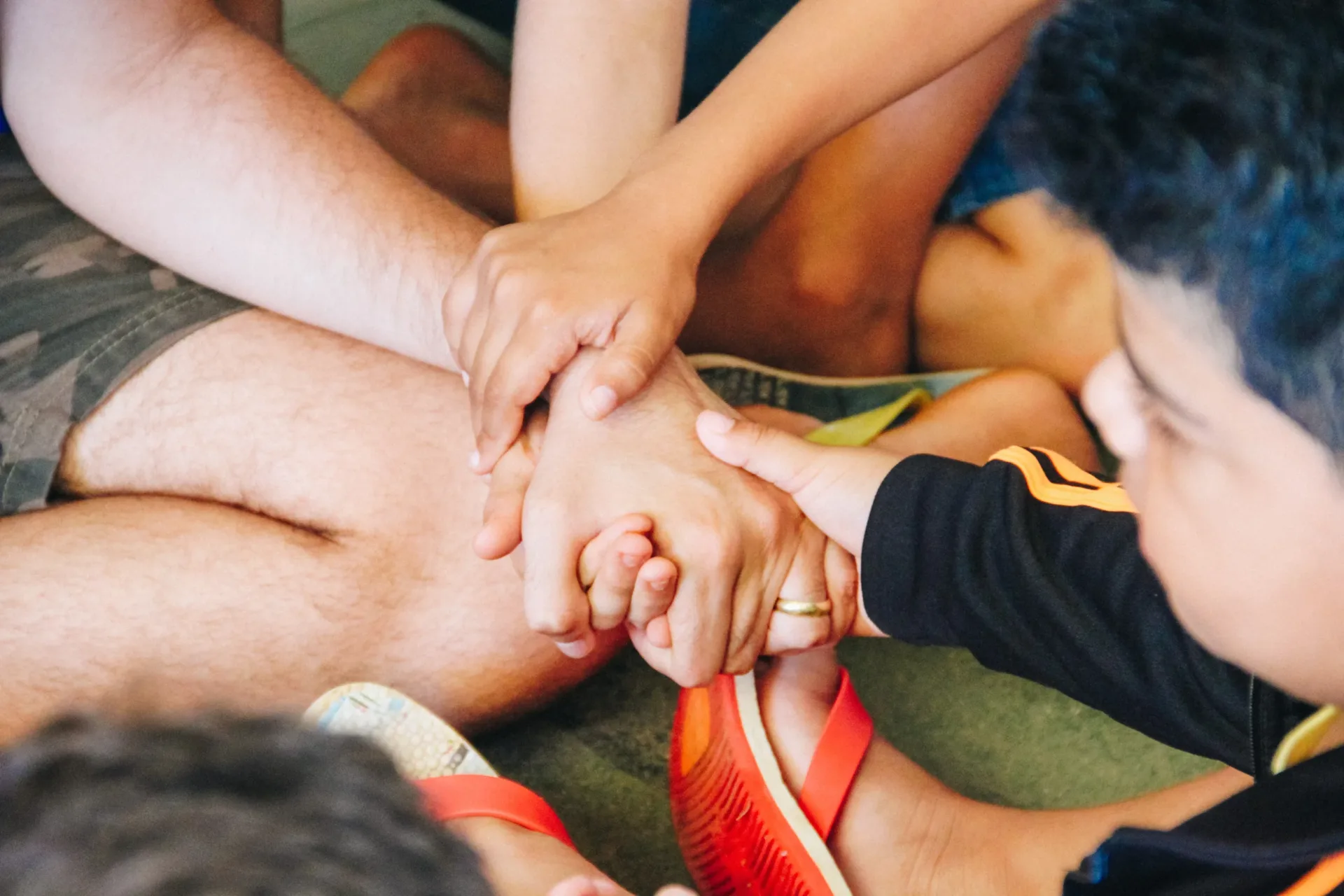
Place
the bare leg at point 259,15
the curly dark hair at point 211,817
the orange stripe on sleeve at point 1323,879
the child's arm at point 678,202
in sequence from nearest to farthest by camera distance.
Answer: the curly dark hair at point 211,817 < the orange stripe on sleeve at point 1323,879 < the child's arm at point 678,202 < the bare leg at point 259,15

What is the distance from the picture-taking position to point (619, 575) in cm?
69

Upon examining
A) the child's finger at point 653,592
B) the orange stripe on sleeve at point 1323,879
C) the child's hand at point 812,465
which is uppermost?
the orange stripe on sleeve at point 1323,879

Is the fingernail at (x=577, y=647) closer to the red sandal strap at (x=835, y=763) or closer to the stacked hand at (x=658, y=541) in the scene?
the stacked hand at (x=658, y=541)

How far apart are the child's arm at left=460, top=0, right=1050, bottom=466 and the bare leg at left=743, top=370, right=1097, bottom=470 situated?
231 millimetres

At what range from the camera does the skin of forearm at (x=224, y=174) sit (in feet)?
2.68

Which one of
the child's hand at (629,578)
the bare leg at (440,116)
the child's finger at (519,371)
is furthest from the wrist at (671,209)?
the bare leg at (440,116)

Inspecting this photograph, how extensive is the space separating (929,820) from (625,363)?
0.40 m

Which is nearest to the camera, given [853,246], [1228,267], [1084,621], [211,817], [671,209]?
[211,817]

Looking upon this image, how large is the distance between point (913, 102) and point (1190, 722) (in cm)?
60

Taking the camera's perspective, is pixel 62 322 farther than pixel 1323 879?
Yes

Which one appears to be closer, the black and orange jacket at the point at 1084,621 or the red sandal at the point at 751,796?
the black and orange jacket at the point at 1084,621

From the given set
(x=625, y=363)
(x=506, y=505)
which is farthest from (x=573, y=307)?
(x=506, y=505)

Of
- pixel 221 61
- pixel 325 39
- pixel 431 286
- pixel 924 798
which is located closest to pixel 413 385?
pixel 431 286

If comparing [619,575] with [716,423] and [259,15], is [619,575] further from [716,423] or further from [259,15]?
[259,15]
